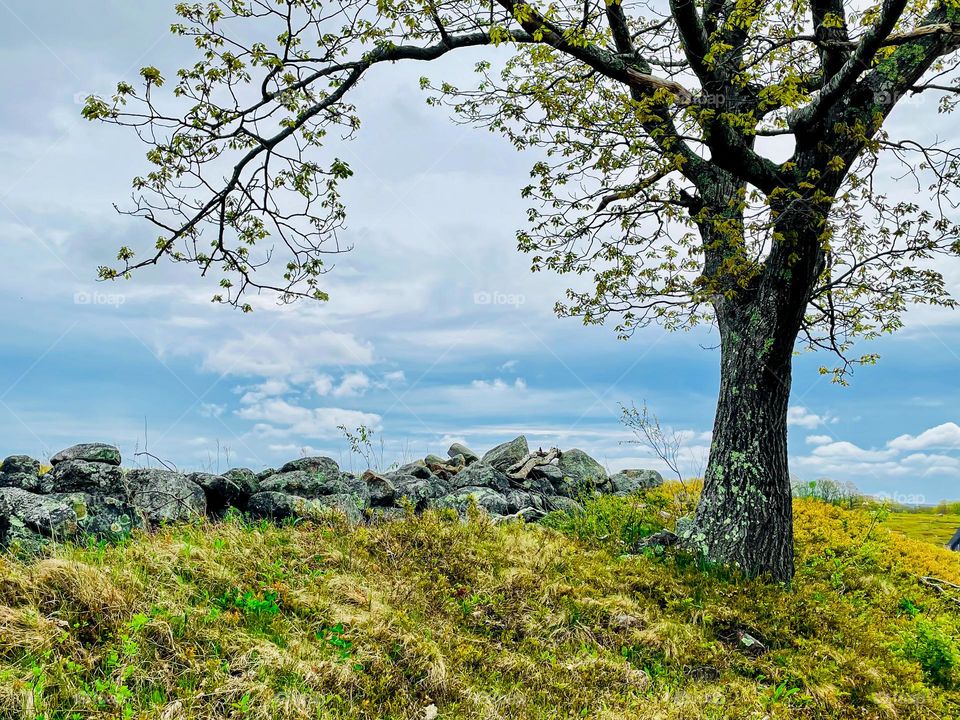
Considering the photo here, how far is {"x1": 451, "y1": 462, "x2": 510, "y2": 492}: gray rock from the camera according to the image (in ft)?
36.3

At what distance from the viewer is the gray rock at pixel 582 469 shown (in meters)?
12.3

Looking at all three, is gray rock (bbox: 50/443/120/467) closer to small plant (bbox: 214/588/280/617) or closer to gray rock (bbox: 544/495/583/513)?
small plant (bbox: 214/588/280/617)

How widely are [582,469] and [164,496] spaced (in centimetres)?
734

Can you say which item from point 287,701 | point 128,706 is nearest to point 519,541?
point 287,701

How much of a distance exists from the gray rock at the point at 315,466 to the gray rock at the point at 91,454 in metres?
2.39

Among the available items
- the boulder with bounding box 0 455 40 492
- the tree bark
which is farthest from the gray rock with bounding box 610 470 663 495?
the boulder with bounding box 0 455 40 492

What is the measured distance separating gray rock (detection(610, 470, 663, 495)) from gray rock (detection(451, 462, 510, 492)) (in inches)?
93.3

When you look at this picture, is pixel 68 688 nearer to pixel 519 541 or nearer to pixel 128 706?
pixel 128 706

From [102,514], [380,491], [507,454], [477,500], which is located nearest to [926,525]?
[507,454]

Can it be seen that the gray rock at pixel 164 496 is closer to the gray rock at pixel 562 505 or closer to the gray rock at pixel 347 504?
the gray rock at pixel 347 504

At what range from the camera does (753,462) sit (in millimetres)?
8562

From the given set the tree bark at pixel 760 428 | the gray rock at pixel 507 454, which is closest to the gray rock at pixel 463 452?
the gray rock at pixel 507 454

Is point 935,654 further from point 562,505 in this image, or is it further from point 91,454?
point 91,454

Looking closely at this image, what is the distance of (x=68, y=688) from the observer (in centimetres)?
468
